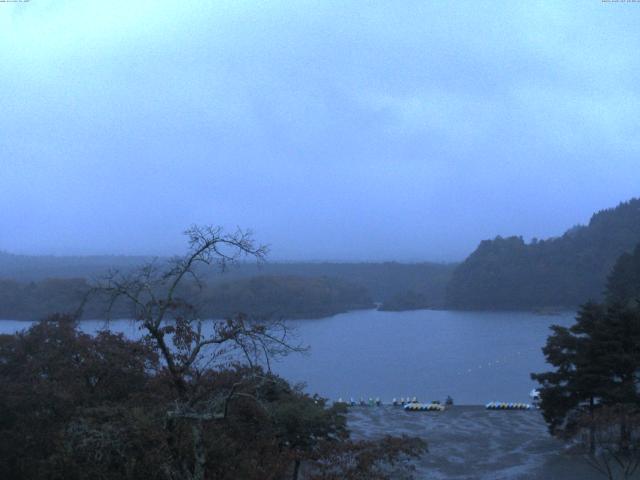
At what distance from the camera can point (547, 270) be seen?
176 ft

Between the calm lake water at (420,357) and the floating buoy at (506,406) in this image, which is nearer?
the floating buoy at (506,406)

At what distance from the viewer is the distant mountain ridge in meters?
52.0

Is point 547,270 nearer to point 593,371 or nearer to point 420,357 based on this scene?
point 420,357

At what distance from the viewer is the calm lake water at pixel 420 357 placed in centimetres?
2428

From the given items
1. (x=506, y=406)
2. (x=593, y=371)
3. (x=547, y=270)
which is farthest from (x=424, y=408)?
(x=547, y=270)

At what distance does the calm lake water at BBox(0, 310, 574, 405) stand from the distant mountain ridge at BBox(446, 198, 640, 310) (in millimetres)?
5833

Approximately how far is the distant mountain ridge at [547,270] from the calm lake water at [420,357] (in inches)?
230

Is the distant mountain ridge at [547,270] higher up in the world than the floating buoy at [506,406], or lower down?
higher up

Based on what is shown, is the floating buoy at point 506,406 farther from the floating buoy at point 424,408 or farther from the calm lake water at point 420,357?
the calm lake water at point 420,357

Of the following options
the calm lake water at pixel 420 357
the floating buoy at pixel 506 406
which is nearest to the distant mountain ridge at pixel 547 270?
the calm lake water at pixel 420 357

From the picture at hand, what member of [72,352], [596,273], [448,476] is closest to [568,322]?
[596,273]

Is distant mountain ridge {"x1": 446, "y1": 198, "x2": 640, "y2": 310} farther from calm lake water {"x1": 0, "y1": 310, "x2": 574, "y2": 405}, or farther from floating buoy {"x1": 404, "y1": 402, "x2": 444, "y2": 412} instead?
floating buoy {"x1": 404, "y1": 402, "x2": 444, "y2": 412}

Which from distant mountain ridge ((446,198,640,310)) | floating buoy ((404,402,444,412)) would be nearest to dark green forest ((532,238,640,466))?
floating buoy ((404,402,444,412))

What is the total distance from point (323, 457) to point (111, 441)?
164 cm
